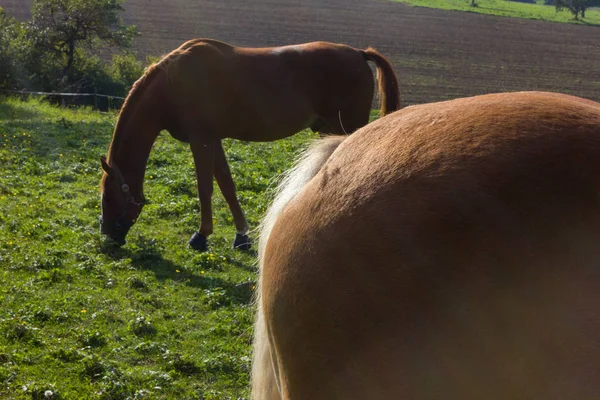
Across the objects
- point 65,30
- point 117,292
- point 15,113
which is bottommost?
point 15,113

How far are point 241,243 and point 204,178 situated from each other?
782 millimetres

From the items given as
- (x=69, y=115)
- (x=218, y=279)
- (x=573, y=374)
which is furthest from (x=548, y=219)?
(x=69, y=115)

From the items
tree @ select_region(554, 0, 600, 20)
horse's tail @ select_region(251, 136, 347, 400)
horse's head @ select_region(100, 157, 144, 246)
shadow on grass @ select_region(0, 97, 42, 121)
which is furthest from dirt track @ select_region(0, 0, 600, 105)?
horse's tail @ select_region(251, 136, 347, 400)

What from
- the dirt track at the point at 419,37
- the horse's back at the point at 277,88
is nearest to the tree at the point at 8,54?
the dirt track at the point at 419,37

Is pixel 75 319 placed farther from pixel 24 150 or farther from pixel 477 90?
pixel 477 90

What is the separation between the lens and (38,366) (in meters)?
3.97

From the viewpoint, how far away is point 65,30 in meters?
20.5

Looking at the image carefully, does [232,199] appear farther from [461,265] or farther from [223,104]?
[461,265]

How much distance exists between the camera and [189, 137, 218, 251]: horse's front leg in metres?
6.31

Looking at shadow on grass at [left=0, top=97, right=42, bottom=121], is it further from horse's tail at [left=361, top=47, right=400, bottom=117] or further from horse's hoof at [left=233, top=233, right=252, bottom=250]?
horse's tail at [left=361, top=47, right=400, bottom=117]

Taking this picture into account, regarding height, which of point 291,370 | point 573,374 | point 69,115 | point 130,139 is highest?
point 573,374

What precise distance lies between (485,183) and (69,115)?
1464cm

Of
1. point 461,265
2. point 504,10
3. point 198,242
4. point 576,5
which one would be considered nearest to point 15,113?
point 198,242

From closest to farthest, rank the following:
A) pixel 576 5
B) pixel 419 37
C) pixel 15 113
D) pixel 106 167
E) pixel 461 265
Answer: pixel 461 265 < pixel 106 167 < pixel 15 113 < pixel 419 37 < pixel 576 5
